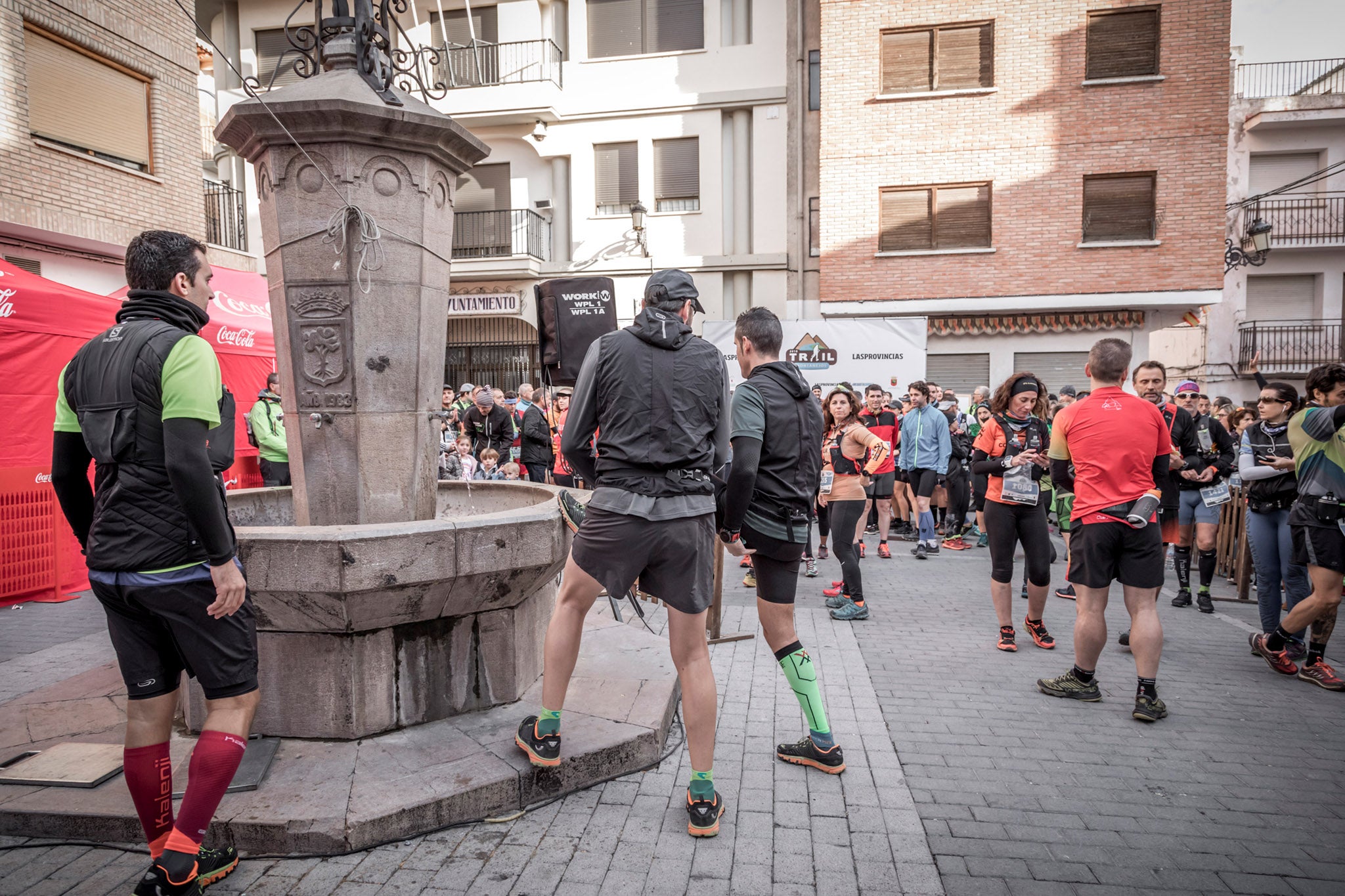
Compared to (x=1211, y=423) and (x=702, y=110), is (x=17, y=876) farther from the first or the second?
(x=702, y=110)

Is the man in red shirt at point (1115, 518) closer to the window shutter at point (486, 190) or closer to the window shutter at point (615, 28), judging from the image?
the window shutter at point (615, 28)

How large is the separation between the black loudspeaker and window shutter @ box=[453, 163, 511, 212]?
1413 cm

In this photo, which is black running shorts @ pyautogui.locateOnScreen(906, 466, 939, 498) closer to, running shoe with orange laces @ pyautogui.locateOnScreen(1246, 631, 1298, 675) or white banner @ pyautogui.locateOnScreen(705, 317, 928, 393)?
white banner @ pyautogui.locateOnScreen(705, 317, 928, 393)

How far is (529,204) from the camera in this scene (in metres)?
20.9

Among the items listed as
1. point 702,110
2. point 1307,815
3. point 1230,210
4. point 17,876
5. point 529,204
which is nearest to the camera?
point 17,876

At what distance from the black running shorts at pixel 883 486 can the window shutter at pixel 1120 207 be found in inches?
455

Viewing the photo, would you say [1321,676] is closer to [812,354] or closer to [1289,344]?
[812,354]

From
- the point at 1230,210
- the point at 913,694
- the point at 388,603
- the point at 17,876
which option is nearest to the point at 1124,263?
the point at 1230,210

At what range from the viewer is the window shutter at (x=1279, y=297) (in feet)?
76.2

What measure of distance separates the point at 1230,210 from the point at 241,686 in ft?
88.7

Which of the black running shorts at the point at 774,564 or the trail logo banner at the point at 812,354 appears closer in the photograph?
the black running shorts at the point at 774,564

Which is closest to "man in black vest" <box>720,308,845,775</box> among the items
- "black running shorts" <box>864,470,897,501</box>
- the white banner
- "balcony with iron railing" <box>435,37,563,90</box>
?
"black running shorts" <box>864,470,897,501</box>

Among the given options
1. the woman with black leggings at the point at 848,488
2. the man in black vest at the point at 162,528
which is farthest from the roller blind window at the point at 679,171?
the man in black vest at the point at 162,528

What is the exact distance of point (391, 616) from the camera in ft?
11.3
